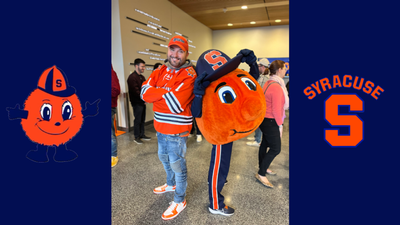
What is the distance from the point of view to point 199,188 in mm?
2125

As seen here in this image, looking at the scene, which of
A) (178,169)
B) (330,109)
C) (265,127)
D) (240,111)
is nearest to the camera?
(330,109)

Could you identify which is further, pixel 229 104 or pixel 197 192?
pixel 197 192

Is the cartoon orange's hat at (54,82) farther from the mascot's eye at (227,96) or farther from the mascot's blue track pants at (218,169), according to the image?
the mascot's blue track pants at (218,169)

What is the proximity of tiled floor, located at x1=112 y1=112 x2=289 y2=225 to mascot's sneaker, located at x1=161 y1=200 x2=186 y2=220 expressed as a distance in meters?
0.03

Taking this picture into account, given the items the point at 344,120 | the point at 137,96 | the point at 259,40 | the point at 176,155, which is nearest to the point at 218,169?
the point at 176,155

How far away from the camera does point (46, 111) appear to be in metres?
0.45

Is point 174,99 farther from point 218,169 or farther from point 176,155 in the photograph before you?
point 218,169

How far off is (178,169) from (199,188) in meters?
0.64

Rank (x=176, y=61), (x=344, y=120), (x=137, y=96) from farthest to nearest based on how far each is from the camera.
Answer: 1. (x=137, y=96)
2. (x=176, y=61)
3. (x=344, y=120)

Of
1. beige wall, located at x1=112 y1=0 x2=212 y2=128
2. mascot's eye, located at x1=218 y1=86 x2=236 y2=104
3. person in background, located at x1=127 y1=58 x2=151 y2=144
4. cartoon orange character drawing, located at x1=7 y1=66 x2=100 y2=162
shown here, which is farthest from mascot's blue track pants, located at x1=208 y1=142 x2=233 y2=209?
beige wall, located at x1=112 y1=0 x2=212 y2=128

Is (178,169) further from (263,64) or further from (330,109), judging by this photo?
(263,64)

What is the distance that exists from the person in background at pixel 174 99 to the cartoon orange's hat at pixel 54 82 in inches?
34.7

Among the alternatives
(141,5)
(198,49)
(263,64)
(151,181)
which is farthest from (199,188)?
(198,49)

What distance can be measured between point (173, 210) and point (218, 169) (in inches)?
21.6
